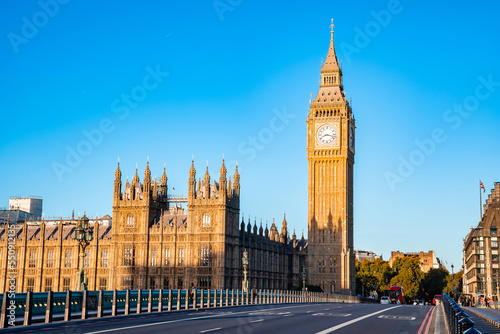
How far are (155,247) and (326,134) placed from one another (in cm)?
4527

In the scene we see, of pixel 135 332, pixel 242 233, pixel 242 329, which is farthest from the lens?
pixel 242 233

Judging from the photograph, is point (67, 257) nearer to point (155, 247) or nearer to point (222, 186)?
point (155, 247)

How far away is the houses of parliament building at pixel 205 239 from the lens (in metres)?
93.2

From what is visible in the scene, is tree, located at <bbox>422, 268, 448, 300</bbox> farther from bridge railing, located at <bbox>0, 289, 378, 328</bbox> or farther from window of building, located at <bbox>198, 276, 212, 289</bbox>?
bridge railing, located at <bbox>0, 289, 378, 328</bbox>

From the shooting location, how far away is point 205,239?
3654 inches

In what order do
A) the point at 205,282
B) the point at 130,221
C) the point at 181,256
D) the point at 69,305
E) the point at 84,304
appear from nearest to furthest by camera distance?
the point at 69,305, the point at 84,304, the point at 205,282, the point at 181,256, the point at 130,221

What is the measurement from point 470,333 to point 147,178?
88814mm

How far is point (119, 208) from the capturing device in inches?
3893

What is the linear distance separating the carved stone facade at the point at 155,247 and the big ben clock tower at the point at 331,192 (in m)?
13.7

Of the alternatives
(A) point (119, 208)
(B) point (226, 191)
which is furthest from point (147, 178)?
(B) point (226, 191)

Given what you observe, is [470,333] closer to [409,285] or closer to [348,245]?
[348,245]

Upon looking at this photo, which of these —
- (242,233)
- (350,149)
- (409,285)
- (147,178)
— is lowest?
(409,285)

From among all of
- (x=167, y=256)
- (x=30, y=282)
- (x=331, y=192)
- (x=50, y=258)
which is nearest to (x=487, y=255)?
(x=331, y=192)

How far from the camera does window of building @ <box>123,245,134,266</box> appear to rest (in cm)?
9675
